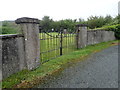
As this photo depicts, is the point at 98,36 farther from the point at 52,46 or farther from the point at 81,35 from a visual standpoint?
the point at 52,46

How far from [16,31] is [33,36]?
0.56 metres

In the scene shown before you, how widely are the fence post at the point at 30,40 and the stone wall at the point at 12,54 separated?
151 mm

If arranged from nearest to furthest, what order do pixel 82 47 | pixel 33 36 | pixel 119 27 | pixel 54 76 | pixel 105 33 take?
pixel 54 76 → pixel 33 36 → pixel 82 47 → pixel 105 33 → pixel 119 27

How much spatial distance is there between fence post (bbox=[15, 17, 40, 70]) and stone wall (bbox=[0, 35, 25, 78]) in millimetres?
151

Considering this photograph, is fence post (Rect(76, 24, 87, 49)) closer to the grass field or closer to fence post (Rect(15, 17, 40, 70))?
the grass field

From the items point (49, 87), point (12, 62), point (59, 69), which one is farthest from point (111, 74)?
point (12, 62)

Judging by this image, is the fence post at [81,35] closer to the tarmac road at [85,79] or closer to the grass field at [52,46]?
the grass field at [52,46]

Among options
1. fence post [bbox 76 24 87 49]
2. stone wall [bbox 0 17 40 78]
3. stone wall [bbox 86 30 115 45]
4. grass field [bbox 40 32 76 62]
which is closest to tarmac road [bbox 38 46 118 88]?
stone wall [bbox 0 17 40 78]

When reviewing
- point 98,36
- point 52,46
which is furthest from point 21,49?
point 98,36

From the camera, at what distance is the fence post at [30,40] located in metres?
3.35

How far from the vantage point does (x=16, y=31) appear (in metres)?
3.47

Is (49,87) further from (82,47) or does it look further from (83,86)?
(82,47)

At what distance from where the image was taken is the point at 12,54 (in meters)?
3.07

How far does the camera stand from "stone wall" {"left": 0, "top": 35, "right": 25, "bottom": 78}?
2.86 m
